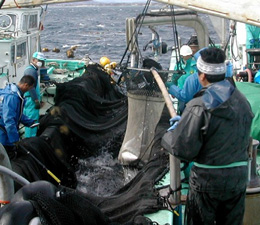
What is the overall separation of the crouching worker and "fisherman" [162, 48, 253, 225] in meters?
3.27

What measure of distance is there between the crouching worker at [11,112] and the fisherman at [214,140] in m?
3.27

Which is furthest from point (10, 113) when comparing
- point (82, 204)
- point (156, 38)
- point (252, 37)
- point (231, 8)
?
point (156, 38)

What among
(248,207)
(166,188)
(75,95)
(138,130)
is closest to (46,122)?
(75,95)

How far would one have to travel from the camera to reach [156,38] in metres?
11.5

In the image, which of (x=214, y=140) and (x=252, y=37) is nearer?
(x=214, y=140)

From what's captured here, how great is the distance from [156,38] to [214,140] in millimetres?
→ 8260

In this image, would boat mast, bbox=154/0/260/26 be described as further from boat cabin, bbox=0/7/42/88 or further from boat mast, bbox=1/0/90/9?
boat cabin, bbox=0/7/42/88

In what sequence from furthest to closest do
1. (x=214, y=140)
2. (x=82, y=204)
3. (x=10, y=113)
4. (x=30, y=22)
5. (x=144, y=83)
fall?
(x=30, y=22)
(x=10, y=113)
(x=144, y=83)
(x=214, y=140)
(x=82, y=204)

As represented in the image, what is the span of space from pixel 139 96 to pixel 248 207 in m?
2.16

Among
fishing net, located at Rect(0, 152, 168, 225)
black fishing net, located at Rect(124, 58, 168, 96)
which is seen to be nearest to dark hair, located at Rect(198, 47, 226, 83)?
fishing net, located at Rect(0, 152, 168, 225)

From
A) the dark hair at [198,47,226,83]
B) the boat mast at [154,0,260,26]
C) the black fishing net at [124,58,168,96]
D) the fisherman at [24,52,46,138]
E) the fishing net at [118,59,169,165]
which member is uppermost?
the boat mast at [154,0,260,26]

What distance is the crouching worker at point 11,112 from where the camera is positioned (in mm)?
6301

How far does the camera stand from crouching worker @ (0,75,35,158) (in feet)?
20.7

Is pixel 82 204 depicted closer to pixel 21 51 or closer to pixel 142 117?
pixel 142 117
